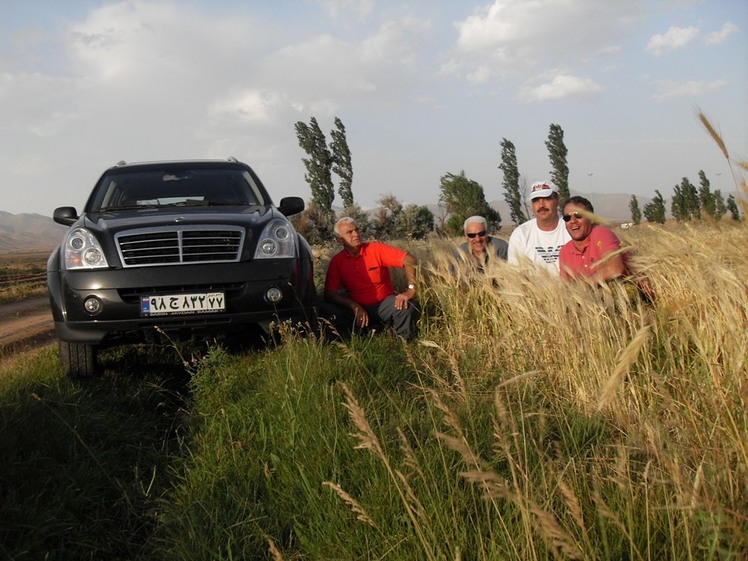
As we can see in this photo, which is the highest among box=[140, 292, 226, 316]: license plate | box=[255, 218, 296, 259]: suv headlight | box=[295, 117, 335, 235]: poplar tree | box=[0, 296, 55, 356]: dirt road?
box=[295, 117, 335, 235]: poplar tree

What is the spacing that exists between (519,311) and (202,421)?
83.9 inches

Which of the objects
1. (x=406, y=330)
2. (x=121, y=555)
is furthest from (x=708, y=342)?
(x=406, y=330)

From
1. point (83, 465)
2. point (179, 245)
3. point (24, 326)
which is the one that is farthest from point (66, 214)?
point (24, 326)

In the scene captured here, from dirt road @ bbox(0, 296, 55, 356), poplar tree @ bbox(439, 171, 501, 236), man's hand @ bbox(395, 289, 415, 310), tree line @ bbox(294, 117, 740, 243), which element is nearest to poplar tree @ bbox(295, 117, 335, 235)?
tree line @ bbox(294, 117, 740, 243)

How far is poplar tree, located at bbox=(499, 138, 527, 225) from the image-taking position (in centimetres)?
5162

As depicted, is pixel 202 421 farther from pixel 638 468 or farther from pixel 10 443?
pixel 638 468

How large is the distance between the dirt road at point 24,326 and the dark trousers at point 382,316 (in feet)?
12.5

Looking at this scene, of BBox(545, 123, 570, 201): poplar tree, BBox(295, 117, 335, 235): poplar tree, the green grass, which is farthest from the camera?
BBox(545, 123, 570, 201): poplar tree

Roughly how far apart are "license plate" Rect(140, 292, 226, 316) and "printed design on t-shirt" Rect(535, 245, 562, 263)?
3.06m

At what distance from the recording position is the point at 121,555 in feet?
9.34

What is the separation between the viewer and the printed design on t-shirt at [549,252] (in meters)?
6.21

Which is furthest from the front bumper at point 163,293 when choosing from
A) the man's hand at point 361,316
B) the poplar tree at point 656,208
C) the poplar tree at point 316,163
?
the poplar tree at point 656,208

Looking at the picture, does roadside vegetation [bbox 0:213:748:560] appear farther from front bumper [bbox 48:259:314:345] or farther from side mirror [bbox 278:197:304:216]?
side mirror [bbox 278:197:304:216]

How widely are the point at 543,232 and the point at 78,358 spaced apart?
425 cm
